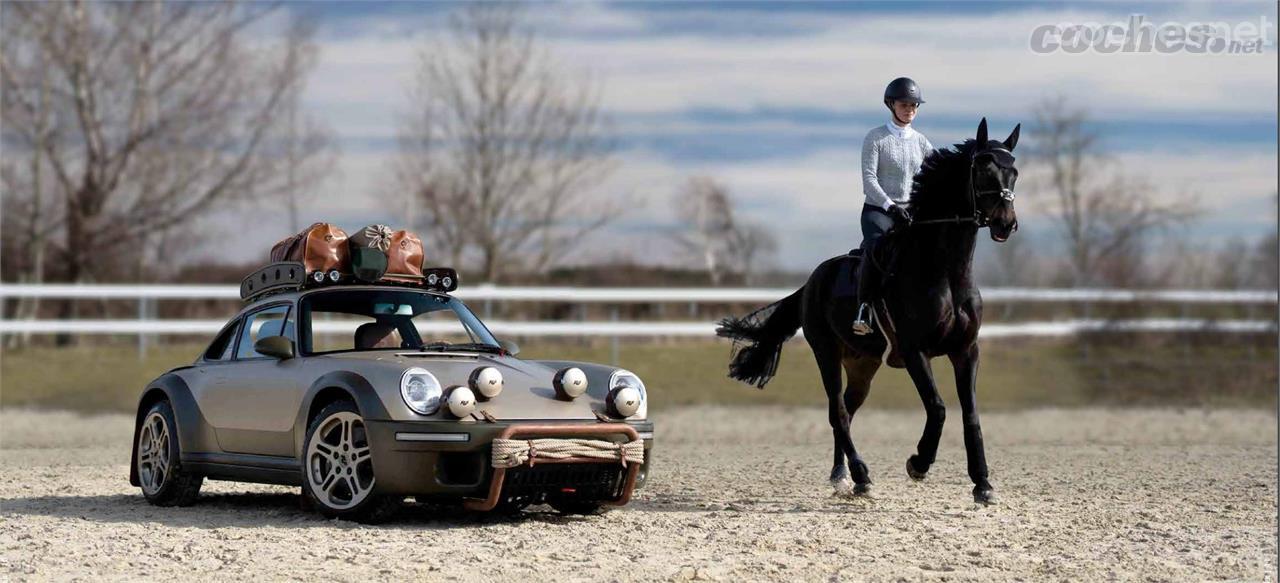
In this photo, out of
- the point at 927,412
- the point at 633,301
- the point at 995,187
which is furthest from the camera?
the point at 633,301

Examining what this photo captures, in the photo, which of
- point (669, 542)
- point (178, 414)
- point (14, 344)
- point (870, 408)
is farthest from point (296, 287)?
point (14, 344)

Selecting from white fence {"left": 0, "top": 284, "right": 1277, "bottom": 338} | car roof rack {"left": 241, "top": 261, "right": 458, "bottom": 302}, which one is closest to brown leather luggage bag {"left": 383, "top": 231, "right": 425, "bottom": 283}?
car roof rack {"left": 241, "top": 261, "right": 458, "bottom": 302}

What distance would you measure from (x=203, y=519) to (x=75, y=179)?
71.5 feet

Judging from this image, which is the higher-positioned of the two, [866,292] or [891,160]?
[891,160]

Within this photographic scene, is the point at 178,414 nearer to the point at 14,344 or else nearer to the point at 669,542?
the point at 669,542

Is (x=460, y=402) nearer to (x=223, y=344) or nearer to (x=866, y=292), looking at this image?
(x=223, y=344)

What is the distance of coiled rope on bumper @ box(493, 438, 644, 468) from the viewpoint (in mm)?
8203

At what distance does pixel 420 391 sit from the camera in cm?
830

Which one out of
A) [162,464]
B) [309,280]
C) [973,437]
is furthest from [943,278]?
[162,464]

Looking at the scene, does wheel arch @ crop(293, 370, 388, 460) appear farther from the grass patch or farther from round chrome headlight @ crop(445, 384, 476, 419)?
the grass patch

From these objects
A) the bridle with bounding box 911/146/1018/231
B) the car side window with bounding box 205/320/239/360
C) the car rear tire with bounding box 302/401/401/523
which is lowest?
the car rear tire with bounding box 302/401/401/523

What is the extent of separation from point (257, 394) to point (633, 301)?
15.9 metres

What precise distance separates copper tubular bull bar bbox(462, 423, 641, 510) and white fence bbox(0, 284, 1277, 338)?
1335 cm

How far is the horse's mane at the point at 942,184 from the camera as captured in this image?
9.73 m
